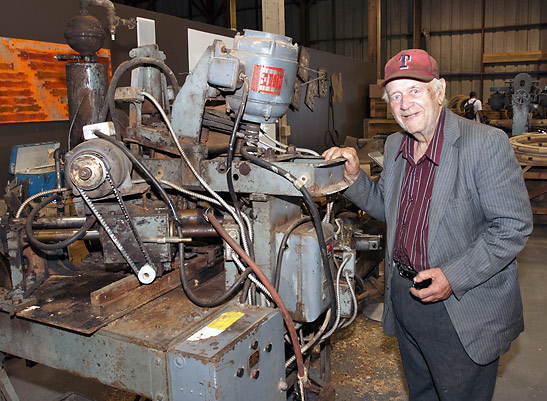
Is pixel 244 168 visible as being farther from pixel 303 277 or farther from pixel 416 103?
pixel 416 103

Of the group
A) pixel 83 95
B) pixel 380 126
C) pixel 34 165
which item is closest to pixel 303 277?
pixel 83 95

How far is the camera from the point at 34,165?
9.11ft

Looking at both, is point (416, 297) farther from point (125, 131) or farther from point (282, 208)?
point (125, 131)

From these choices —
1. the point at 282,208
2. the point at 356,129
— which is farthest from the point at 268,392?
the point at 356,129

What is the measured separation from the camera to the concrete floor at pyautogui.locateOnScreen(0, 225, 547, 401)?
213 cm

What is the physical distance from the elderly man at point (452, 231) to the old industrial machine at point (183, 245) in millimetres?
201

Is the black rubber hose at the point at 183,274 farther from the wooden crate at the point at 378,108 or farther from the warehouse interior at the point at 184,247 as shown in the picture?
the wooden crate at the point at 378,108

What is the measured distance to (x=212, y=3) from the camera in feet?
35.5

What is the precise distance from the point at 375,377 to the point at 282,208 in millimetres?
1239

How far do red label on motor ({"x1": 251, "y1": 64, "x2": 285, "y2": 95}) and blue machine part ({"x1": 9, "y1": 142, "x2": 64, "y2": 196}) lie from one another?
1.61 meters

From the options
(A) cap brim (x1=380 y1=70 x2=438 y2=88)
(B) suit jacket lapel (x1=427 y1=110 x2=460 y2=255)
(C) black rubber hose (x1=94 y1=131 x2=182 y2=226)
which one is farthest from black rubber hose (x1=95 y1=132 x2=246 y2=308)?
(A) cap brim (x1=380 y1=70 x2=438 y2=88)

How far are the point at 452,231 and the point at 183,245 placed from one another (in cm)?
71

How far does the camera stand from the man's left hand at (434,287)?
4.22 ft

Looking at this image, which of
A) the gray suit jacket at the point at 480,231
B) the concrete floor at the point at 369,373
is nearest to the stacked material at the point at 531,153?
the concrete floor at the point at 369,373
